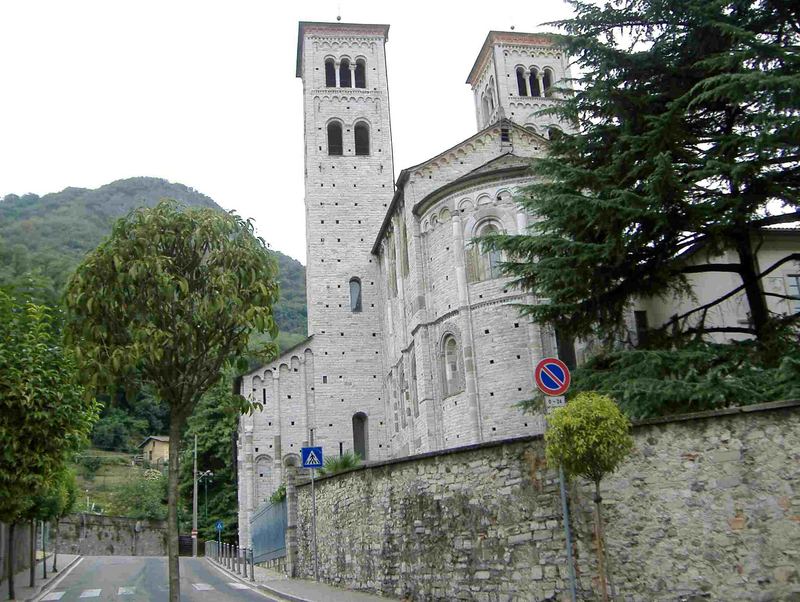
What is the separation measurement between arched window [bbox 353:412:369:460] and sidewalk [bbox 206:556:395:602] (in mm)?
16093

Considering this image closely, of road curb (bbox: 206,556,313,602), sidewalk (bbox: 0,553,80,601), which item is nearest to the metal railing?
road curb (bbox: 206,556,313,602)

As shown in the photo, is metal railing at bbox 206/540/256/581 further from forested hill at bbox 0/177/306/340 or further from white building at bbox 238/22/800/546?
forested hill at bbox 0/177/306/340

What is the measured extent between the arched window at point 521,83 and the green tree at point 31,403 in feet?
114

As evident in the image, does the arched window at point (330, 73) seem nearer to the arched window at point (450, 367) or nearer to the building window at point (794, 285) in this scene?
the arched window at point (450, 367)

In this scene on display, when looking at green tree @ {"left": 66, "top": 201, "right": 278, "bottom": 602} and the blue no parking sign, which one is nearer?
the blue no parking sign

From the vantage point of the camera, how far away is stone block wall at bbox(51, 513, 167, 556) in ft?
152

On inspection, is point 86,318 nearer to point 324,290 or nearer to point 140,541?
point 324,290

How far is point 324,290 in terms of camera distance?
128 ft

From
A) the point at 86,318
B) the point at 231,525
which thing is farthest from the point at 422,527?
the point at 231,525

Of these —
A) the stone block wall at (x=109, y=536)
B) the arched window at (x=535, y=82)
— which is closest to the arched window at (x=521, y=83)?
the arched window at (x=535, y=82)

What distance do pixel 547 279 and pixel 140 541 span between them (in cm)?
4417

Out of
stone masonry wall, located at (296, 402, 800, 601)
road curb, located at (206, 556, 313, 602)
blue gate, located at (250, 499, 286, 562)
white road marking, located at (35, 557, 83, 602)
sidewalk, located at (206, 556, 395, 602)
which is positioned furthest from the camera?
blue gate, located at (250, 499, 286, 562)

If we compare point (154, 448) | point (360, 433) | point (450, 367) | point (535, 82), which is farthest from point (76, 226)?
point (450, 367)

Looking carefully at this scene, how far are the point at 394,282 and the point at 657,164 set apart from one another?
20821 mm
